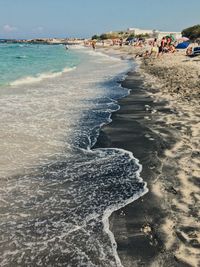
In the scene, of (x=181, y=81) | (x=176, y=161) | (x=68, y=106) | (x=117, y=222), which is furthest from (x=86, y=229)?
(x=181, y=81)

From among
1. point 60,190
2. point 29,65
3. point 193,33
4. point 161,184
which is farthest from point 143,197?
point 193,33

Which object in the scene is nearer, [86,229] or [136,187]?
[86,229]

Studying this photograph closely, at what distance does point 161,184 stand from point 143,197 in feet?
1.84

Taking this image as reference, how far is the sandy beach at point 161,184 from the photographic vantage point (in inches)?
156

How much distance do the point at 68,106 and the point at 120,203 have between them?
8.08 m

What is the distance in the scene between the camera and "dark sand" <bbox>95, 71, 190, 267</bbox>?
3900mm

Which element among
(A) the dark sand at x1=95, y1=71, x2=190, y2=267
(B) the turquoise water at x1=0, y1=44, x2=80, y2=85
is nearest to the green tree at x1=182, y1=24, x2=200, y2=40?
(B) the turquoise water at x1=0, y1=44, x2=80, y2=85

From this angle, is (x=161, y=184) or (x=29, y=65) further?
(x=29, y=65)

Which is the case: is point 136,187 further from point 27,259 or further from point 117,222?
point 27,259

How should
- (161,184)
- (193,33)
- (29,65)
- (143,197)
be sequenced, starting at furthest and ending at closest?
(193,33)
(29,65)
(161,184)
(143,197)

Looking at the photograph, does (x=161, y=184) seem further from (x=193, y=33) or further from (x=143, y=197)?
(x=193, y=33)

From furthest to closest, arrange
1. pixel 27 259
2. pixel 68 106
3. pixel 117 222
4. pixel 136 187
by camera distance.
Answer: pixel 68 106
pixel 136 187
pixel 117 222
pixel 27 259

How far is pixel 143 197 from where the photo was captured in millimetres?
5254

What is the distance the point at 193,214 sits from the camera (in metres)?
4.67
